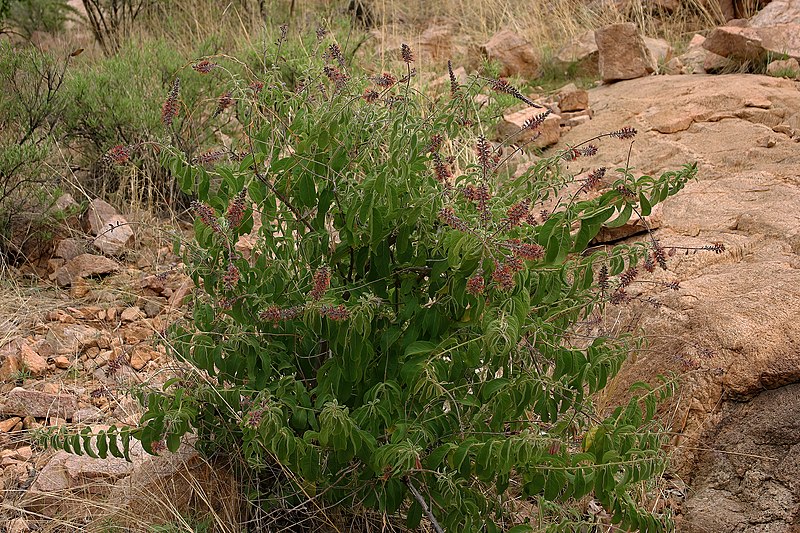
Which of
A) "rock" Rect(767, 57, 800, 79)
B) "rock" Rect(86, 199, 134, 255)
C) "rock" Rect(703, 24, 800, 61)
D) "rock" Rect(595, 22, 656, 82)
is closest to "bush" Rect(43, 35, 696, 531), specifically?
"rock" Rect(86, 199, 134, 255)

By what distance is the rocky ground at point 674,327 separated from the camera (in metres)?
2.87

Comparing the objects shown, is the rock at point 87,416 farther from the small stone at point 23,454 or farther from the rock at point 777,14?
the rock at point 777,14

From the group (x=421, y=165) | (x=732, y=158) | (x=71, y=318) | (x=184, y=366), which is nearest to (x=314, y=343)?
(x=421, y=165)

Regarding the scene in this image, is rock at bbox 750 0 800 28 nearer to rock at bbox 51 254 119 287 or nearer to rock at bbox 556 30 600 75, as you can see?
rock at bbox 556 30 600 75

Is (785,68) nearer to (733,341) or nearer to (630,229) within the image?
(630,229)

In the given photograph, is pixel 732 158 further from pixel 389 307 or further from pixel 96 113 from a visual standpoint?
pixel 96 113

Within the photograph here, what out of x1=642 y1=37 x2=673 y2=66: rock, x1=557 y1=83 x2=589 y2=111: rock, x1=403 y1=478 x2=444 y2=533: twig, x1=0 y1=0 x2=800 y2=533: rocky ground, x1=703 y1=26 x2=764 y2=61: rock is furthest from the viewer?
x1=642 y1=37 x2=673 y2=66: rock

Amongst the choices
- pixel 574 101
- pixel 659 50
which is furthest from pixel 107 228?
pixel 659 50

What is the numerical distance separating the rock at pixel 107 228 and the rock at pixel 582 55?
168 inches

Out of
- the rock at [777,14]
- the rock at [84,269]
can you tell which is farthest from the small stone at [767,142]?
the rock at [84,269]

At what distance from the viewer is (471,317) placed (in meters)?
2.30

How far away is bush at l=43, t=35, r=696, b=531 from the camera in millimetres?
2199

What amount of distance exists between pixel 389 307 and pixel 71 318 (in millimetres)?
2452

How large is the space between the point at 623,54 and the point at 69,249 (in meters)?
4.43
